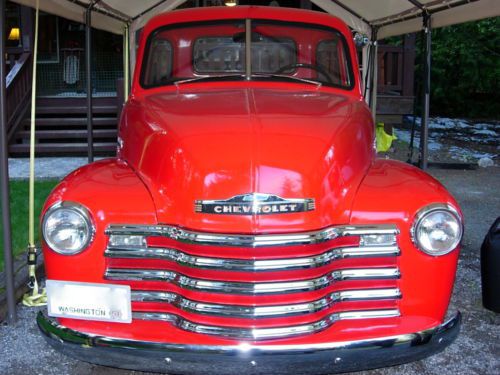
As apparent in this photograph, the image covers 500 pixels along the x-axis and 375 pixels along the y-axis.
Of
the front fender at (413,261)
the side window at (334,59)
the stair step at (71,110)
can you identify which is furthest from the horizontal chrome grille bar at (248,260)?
the stair step at (71,110)

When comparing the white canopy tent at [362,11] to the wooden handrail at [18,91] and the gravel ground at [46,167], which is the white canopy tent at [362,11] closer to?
the gravel ground at [46,167]

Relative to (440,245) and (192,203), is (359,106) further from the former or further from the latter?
(192,203)

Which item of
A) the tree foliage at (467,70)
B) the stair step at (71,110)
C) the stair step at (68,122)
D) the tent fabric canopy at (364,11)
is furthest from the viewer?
the tree foliage at (467,70)

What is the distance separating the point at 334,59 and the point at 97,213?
235 centimetres

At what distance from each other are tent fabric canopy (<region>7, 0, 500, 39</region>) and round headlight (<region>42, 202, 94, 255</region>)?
1.89 m

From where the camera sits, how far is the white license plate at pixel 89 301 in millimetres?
2445

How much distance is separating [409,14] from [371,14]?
0.88 m

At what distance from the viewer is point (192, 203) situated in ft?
8.38

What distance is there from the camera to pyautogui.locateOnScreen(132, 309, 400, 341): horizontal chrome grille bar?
2.39 metres

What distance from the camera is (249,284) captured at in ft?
7.91

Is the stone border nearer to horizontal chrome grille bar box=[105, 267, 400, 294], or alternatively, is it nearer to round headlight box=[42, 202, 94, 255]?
round headlight box=[42, 202, 94, 255]

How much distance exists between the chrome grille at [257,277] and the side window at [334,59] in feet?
5.99

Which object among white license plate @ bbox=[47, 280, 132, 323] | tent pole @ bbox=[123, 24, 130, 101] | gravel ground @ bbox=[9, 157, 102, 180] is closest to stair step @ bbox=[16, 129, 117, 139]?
gravel ground @ bbox=[9, 157, 102, 180]

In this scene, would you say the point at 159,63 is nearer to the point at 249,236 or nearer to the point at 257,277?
the point at 249,236
